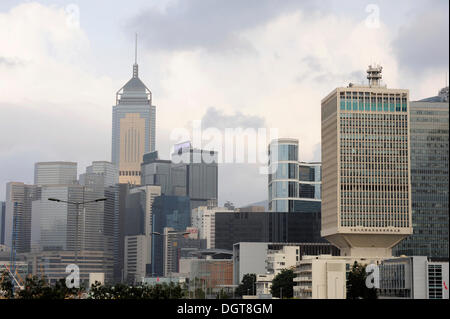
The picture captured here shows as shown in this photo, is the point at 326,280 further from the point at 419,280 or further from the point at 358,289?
the point at 419,280

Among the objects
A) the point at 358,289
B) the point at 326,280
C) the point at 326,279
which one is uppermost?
the point at 326,279

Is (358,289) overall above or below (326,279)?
below

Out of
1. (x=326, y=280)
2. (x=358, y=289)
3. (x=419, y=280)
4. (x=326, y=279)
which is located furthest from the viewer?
(x=326, y=279)

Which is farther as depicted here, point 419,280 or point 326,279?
point 326,279

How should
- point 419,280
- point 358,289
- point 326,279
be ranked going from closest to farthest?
point 419,280
point 358,289
point 326,279

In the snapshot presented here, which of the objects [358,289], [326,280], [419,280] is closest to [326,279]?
[326,280]

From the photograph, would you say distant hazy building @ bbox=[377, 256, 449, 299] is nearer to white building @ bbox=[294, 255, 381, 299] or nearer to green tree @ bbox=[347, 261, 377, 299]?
green tree @ bbox=[347, 261, 377, 299]

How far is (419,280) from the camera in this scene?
575ft

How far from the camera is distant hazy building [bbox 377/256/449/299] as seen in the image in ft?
566

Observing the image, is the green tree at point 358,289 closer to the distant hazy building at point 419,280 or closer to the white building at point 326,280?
the white building at point 326,280

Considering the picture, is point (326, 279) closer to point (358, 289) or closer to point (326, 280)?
point (326, 280)
